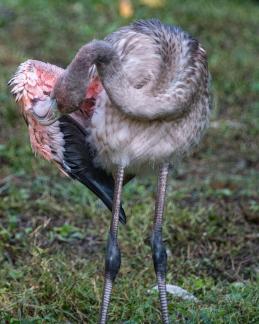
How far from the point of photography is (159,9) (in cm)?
1041

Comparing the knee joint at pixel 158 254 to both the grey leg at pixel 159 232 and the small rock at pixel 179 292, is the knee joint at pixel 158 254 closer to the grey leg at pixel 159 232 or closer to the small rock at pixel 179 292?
the grey leg at pixel 159 232

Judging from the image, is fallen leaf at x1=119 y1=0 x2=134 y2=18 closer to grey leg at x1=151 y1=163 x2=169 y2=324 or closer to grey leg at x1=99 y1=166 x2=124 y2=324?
grey leg at x1=151 y1=163 x2=169 y2=324

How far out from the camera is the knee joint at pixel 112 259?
4.75 meters

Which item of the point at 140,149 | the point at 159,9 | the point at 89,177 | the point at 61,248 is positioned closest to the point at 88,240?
the point at 61,248

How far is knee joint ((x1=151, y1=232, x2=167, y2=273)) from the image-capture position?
4.91 metres

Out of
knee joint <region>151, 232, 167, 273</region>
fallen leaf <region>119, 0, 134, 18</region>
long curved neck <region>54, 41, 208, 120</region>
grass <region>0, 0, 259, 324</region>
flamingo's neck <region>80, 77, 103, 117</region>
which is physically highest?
long curved neck <region>54, 41, 208, 120</region>

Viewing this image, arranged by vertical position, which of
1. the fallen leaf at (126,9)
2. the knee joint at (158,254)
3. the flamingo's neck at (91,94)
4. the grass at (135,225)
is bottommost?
the grass at (135,225)

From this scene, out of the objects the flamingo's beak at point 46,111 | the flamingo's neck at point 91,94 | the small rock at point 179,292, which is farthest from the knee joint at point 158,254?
the flamingo's beak at point 46,111

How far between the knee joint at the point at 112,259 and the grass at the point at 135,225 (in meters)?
0.28

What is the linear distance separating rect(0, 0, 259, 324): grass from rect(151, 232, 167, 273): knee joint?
0.72 feet

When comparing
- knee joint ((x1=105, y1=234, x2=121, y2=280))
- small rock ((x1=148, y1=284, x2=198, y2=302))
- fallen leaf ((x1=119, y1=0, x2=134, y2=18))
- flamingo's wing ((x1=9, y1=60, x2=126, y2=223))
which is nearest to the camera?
flamingo's wing ((x1=9, y1=60, x2=126, y2=223))

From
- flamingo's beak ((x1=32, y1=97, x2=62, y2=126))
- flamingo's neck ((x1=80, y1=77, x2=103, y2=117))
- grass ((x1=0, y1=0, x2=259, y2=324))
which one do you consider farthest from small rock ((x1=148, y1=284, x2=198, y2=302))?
flamingo's beak ((x1=32, y1=97, x2=62, y2=126))

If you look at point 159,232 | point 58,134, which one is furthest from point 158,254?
point 58,134

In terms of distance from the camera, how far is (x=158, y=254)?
16.1ft
